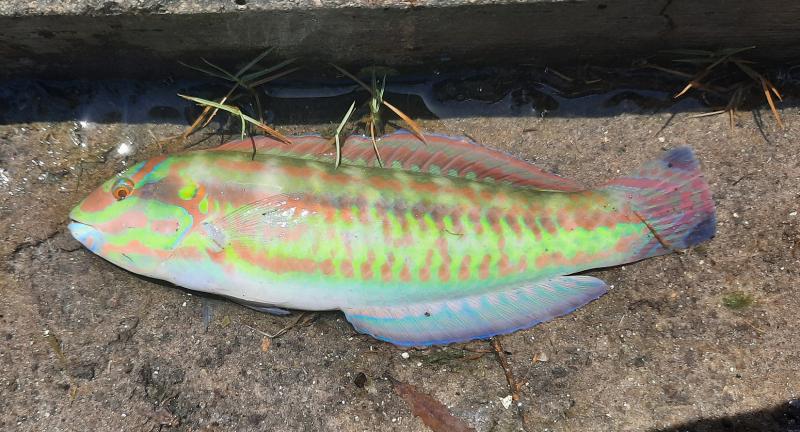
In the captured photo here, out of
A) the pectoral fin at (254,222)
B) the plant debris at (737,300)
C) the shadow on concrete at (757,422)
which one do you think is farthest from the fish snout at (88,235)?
the plant debris at (737,300)

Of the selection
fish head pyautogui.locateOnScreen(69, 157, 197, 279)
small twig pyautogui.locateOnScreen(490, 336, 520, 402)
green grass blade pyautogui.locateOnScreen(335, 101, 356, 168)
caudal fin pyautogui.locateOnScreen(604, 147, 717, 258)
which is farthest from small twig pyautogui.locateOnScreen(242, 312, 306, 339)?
caudal fin pyautogui.locateOnScreen(604, 147, 717, 258)

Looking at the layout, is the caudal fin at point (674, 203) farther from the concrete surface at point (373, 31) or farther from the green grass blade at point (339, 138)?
the green grass blade at point (339, 138)

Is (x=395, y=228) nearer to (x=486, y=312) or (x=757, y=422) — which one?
(x=486, y=312)

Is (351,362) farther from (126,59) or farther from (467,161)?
(126,59)

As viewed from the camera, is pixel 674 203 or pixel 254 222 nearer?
pixel 254 222

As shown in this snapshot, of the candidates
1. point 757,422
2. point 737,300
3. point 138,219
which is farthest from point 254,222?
point 757,422

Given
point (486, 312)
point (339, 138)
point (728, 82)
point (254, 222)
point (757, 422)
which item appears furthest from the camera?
point (728, 82)
